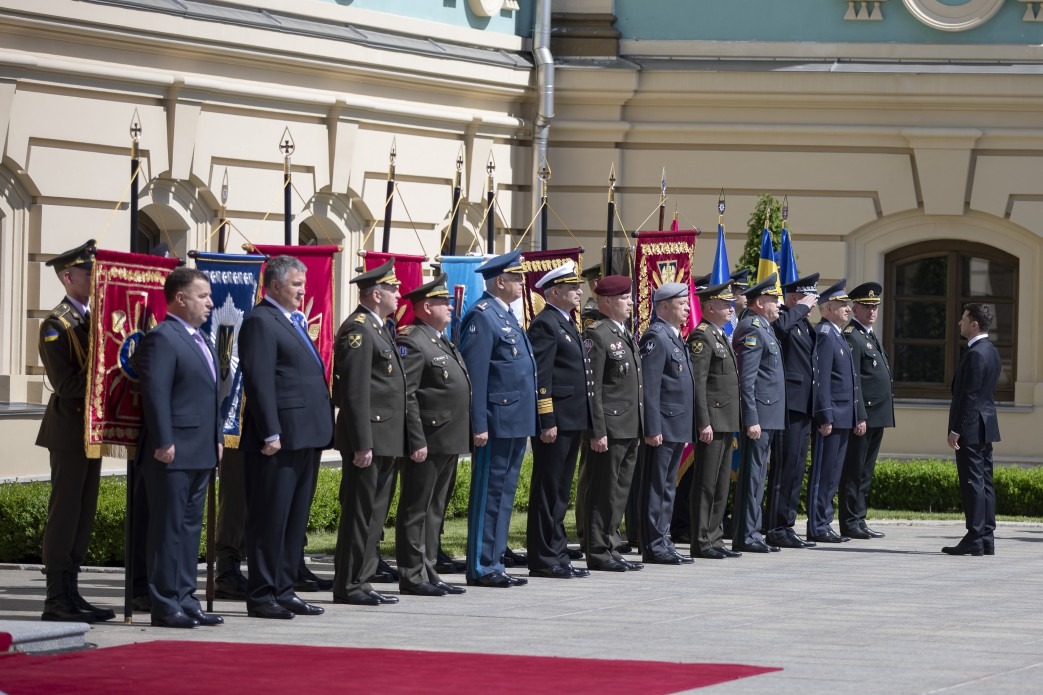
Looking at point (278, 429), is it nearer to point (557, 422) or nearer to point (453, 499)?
point (557, 422)

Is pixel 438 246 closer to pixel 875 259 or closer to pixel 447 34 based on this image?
pixel 447 34

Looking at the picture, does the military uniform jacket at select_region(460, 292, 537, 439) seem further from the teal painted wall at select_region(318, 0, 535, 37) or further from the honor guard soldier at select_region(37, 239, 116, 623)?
the teal painted wall at select_region(318, 0, 535, 37)

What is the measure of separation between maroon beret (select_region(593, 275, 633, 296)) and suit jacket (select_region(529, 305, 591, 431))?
43 cm

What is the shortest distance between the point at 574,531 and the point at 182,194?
3780 mm

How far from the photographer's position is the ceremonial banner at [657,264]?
42.9 feet

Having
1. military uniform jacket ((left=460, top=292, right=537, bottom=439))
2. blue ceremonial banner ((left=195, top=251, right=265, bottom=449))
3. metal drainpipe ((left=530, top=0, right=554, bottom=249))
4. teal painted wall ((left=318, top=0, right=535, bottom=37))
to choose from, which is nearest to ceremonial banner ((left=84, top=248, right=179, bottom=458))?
blue ceremonial banner ((left=195, top=251, right=265, bottom=449))

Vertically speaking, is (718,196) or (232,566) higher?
(718,196)

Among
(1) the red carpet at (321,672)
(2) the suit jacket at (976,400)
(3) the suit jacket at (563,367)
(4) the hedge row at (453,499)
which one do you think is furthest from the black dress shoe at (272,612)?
(2) the suit jacket at (976,400)

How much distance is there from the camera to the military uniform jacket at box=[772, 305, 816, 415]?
44.7 feet

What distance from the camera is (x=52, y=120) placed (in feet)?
44.8

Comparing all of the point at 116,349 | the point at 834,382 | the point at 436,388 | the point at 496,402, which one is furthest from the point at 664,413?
the point at 116,349

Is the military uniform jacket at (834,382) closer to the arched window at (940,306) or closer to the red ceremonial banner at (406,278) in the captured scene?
the red ceremonial banner at (406,278)

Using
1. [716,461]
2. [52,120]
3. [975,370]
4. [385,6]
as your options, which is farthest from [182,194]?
[975,370]

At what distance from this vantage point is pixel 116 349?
9.28 meters
